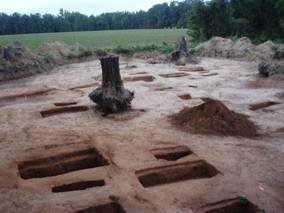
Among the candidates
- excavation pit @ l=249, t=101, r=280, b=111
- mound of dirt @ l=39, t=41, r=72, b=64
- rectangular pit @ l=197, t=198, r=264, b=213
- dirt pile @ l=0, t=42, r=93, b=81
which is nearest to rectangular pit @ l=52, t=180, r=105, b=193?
rectangular pit @ l=197, t=198, r=264, b=213

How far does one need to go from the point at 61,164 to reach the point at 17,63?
11.6 meters

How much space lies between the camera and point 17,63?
56.1 ft

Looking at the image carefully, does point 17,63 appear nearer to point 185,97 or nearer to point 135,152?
point 185,97

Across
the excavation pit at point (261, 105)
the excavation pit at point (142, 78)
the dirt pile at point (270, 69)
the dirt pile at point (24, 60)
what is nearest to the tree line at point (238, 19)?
the dirt pile at point (24, 60)

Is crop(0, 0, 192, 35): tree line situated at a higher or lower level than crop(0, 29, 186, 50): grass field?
higher

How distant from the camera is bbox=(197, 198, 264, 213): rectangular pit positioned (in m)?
4.84

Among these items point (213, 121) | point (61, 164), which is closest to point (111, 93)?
point (213, 121)

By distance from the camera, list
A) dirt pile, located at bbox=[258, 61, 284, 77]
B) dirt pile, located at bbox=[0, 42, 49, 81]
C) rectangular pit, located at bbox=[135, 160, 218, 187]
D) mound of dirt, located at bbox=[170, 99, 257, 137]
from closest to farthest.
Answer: rectangular pit, located at bbox=[135, 160, 218, 187]
mound of dirt, located at bbox=[170, 99, 257, 137]
dirt pile, located at bbox=[258, 61, 284, 77]
dirt pile, located at bbox=[0, 42, 49, 81]

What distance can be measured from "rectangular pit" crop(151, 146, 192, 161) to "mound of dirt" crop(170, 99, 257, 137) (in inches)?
39.7

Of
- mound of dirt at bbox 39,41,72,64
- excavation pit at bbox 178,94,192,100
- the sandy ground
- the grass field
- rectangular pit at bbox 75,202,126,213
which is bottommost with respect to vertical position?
rectangular pit at bbox 75,202,126,213

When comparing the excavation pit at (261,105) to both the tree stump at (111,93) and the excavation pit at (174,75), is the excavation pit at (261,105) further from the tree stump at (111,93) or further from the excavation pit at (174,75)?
the excavation pit at (174,75)

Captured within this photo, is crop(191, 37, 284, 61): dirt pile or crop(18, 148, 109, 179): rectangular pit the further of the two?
crop(191, 37, 284, 61): dirt pile

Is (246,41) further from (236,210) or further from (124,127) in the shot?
(236,210)

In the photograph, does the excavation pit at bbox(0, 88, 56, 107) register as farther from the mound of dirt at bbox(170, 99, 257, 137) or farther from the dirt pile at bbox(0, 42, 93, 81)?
the mound of dirt at bbox(170, 99, 257, 137)
